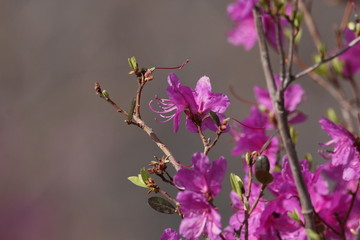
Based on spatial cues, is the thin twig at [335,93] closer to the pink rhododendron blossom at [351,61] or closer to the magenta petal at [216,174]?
the pink rhododendron blossom at [351,61]

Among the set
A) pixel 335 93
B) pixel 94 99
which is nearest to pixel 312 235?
pixel 335 93

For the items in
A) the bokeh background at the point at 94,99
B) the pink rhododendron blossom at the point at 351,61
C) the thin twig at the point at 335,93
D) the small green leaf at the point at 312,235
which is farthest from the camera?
the bokeh background at the point at 94,99

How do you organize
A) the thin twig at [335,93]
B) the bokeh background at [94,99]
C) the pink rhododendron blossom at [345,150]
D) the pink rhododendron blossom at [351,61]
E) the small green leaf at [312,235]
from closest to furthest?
the small green leaf at [312,235], the pink rhododendron blossom at [345,150], the thin twig at [335,93], the pink rhododendron blossom at [351,61], the bokeh background at [94,99]

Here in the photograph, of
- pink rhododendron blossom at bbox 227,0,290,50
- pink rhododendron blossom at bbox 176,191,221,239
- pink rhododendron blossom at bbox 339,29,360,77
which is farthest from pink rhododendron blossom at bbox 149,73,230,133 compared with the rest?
pink rhododendron blossom at bbox 339,29,360,77

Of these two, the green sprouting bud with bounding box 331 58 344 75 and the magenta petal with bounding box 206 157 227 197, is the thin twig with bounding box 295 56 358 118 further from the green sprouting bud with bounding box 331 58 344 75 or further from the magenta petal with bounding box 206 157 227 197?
the magenta petal with bounding box 206 157 227 197

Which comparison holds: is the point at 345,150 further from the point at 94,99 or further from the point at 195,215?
the point at 94,99

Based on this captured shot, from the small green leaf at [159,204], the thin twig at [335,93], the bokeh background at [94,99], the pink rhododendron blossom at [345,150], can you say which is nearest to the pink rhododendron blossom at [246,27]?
the thin twig at [335,93]
